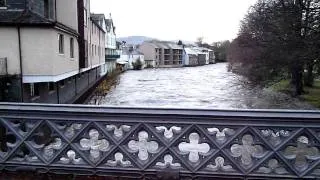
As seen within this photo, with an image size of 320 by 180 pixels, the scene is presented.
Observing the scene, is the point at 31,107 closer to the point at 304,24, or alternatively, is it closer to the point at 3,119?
the point at 3,119

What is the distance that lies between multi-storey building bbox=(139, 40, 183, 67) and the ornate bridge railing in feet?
372

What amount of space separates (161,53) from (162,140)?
127 metres

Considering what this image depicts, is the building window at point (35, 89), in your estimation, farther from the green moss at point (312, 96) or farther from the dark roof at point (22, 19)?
the green moss at point (312, 96)

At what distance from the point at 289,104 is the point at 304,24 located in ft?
25.8

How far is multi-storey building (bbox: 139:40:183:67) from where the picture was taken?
398 ft

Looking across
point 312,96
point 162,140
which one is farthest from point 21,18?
point 312,96

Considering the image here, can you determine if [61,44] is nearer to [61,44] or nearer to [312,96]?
[61,44]

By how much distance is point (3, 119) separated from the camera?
191 inches

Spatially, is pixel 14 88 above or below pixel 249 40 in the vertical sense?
below

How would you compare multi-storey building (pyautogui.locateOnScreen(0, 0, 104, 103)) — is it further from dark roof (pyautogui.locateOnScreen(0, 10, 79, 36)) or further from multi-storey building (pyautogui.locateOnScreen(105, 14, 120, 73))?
Answer: multi-storey building (pyautogui.locateOnScreen(105, 14, 120, 73))

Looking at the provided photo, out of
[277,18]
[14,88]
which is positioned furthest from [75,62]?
[277,18]

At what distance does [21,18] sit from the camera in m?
18.3

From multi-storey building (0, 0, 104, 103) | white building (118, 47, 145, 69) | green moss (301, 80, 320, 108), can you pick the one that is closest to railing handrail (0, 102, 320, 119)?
multi-storey building (0, 0, 104, 103)

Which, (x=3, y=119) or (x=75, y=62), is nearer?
(x=3, y=119)
